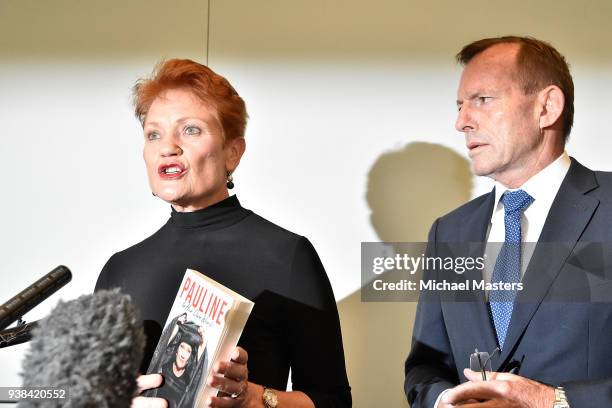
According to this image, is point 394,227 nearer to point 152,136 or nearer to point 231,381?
point 152,136

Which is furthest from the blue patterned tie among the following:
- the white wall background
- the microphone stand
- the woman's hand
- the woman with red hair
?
the microphone stand

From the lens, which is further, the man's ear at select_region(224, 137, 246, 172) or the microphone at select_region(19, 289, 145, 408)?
the man's ear at select_region(224, 137, 246, 172)

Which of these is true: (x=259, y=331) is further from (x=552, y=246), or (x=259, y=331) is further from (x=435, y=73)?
(x=435, y=73)

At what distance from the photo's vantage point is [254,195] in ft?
9.27

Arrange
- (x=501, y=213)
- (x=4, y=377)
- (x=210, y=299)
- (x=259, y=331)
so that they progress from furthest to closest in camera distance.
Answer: (x=4, y=377) → (x=501, y=213) → (x=259, y=331) → (x=210, y=299)

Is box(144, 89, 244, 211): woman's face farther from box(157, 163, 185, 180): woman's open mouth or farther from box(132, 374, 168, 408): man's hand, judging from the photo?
box(132, 374, 168, 408): man's hand

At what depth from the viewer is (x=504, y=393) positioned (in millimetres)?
1961

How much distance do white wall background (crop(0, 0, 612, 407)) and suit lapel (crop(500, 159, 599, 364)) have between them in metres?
0.61

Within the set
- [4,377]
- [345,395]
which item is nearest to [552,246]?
[345,395]

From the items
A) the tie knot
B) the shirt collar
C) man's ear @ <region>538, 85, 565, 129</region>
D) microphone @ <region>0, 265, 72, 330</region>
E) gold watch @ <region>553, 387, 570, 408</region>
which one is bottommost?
gold watch @ <region>553, 387, 570, 408</region>

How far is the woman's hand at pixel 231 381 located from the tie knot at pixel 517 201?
34.4 inches

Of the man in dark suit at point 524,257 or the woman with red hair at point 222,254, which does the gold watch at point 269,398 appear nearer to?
the woman with red hair at point 222,254

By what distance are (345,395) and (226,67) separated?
1213 millimetres

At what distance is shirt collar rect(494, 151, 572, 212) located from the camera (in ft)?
7.43
